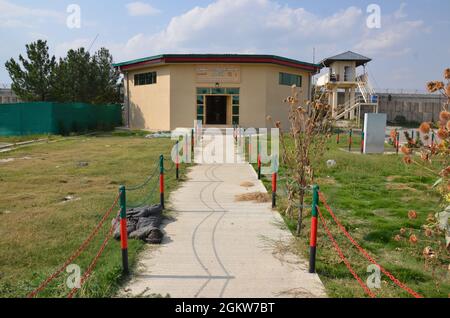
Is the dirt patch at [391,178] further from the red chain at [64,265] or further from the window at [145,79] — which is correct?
the window at [145,79]

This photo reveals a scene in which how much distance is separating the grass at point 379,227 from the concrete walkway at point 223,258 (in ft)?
1.14

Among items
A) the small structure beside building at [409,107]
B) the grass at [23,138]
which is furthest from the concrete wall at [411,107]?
the grass at [23,138]

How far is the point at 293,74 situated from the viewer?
104 feet

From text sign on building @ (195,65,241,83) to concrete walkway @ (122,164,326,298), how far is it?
21.2 meters

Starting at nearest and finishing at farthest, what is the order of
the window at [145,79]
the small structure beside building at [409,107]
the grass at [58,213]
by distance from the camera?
the grass at [58,213]
the window at [145,79]
the small structure beside building at [409,107]

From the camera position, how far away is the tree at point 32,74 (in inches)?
1305

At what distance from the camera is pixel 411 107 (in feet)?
155

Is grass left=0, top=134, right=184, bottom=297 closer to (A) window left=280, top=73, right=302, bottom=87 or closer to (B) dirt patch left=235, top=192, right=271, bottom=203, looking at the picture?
(B) dirt patch left=235, top=192, right=271, bottom=203

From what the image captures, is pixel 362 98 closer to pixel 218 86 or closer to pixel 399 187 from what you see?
pixel 218 86

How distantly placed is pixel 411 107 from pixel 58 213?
47664 millimetres

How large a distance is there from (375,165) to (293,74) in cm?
1938

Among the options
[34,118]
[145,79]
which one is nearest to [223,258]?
[34,118]
